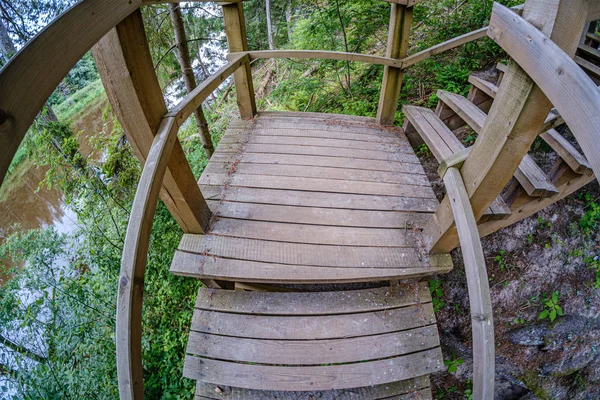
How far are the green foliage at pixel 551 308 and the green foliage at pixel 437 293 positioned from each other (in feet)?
2.91

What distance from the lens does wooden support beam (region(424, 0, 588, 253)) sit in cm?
96

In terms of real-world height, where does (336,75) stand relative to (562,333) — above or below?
above

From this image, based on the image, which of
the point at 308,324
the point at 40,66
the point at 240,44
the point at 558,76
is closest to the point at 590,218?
the point at 558,76

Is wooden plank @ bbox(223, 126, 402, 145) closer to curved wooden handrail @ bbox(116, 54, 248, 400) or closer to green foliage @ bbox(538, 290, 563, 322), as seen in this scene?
curved wooden handrail @ bbox(116, 54, 248, 400)

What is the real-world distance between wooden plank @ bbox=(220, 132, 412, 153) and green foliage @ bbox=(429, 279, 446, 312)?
1346 millimetres

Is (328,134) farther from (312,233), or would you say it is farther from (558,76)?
(558,76)

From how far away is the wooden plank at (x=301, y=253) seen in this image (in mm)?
1981

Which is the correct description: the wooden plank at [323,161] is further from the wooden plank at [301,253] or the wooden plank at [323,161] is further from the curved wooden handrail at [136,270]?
the curved wooden handrail at [136,270]

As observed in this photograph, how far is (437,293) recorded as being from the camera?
9.37 ft

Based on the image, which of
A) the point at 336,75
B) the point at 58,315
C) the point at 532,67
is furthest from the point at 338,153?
the point at 58,315

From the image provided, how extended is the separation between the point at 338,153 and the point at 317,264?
52.4 inches

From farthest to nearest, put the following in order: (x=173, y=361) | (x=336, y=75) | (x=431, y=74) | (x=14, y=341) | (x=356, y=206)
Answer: (x=336, y=75), (x=431, y=74), (x=14, y=341), (x=173, y=361), (x=356, y=206)

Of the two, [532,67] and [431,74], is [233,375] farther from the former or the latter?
[431,74]

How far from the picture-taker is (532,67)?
3.39 feet
